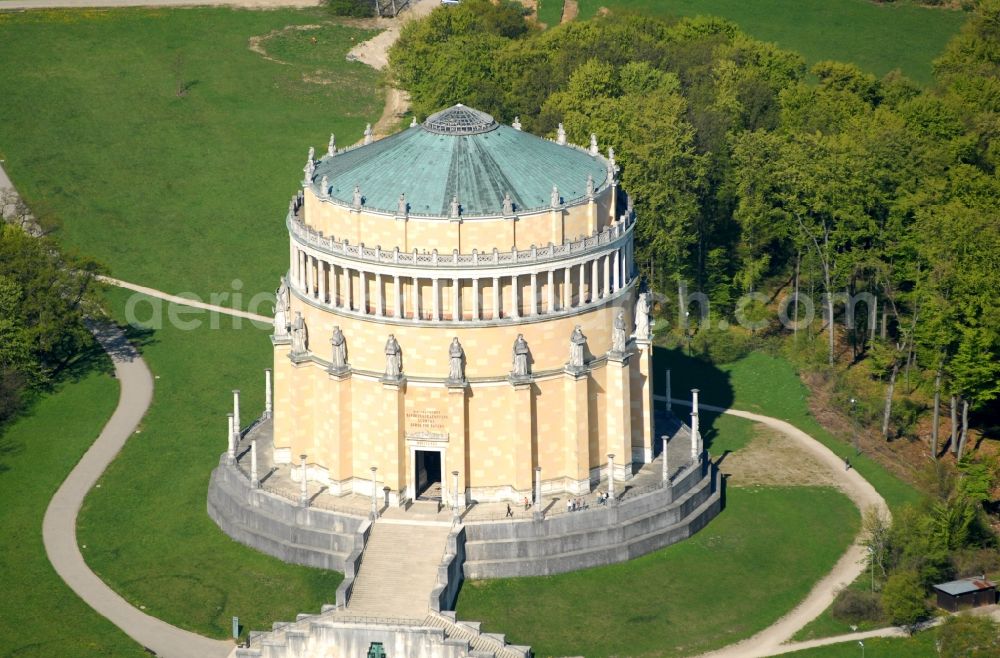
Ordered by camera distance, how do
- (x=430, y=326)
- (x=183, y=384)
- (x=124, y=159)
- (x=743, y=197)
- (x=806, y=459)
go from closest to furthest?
(x=430, y=326) < (x=806, y=459) < (x=183, y=384) < (x=743, y=197) < (x=124, y=159)

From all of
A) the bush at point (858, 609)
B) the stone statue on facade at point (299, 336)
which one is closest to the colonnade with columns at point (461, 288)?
the stone statue on facade at point (299, 336)

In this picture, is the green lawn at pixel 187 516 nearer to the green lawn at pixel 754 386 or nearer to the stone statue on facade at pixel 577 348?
the stone statue on facade at pixel 577 348

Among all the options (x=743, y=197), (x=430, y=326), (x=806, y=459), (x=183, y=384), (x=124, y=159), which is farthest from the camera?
(x=124, y=159)

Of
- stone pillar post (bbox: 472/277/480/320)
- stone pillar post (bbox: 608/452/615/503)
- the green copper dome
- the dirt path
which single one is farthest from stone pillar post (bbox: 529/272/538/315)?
the dirt path

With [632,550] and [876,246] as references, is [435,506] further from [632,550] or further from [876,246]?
[876,246]

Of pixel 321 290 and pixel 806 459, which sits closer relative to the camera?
pixel 321 290

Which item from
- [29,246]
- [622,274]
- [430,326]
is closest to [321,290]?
[430,326]

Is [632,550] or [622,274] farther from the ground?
[622,274]
